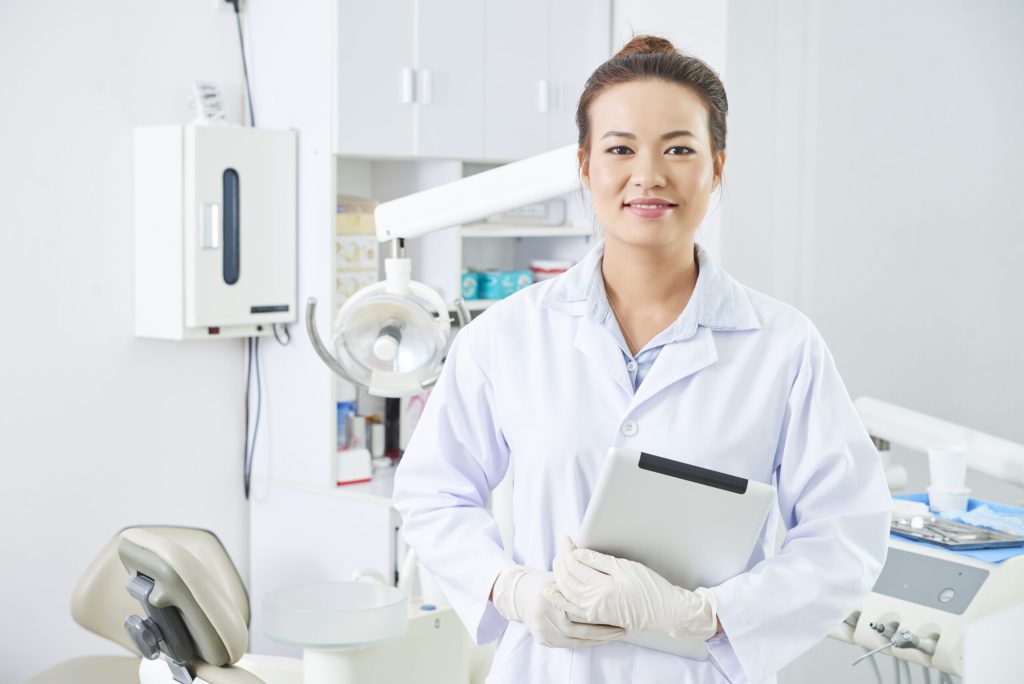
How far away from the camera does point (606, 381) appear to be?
58.6 inches

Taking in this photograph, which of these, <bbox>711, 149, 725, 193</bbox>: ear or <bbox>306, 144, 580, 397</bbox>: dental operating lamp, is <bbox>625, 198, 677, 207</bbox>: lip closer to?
<bbox>711, 149, 725, 193</bbox>: ear

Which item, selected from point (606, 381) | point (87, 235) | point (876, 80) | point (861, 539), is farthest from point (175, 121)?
point (861, 539)

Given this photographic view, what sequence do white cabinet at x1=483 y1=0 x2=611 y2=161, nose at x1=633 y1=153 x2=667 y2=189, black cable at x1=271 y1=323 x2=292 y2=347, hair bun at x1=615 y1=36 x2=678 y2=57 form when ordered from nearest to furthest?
nose at x1=633 y1=153 x2=667 y2=189, hair bun at x1=615 y1=36 x2=678 y2=57, black cable at x1=271 y1=323 x2=292 y2=347, white cabinet at x1=483 y1=0 x2=611 y2=161

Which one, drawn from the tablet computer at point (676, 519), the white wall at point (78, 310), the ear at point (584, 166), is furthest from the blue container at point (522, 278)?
the tablet computer at point (676, 519)

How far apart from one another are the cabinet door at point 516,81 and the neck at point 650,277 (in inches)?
84.3

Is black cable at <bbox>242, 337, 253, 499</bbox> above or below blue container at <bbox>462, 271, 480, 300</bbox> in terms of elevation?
below

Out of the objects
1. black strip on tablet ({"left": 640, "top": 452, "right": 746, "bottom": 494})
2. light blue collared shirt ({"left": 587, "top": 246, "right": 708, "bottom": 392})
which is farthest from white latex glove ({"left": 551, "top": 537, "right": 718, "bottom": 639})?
light blue collared shirt ({"left": 587, "top": 246, "right": 708, "bottom": 392})

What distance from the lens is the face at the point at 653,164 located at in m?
1.45

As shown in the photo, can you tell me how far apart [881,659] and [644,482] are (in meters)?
2.23

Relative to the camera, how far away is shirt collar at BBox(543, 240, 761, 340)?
1482 mm

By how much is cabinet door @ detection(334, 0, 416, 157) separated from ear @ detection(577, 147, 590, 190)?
1767 millimetres

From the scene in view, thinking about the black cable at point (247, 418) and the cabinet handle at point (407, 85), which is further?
the black cable at point (247, 418)

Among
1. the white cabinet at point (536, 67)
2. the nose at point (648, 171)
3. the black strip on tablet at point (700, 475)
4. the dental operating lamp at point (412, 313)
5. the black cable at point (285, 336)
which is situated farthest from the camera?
the white cabinet at point (536, 67)

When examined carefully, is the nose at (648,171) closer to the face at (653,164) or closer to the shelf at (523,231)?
the face at (653,164)
